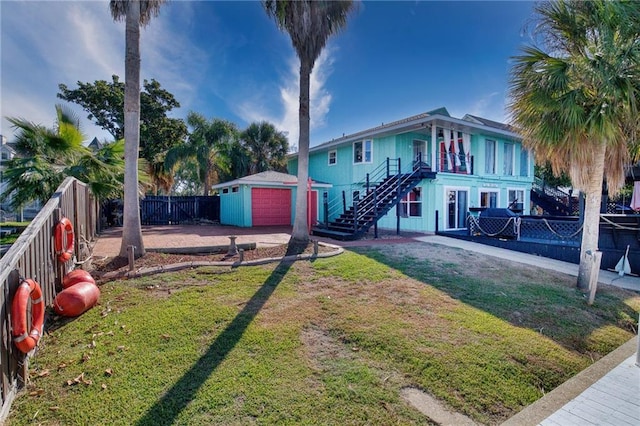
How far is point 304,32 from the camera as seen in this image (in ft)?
28.2

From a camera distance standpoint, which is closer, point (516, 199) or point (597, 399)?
point (597, 399)

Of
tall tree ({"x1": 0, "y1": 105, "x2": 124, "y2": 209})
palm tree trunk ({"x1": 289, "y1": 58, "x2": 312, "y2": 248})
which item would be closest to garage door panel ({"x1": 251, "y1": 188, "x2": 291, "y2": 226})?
palm tree trunk ({"x1": 289, "y1": 58, "x2": 312, "y2": 248})

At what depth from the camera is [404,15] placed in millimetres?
10914

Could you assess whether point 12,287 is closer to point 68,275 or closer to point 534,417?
point 68,275

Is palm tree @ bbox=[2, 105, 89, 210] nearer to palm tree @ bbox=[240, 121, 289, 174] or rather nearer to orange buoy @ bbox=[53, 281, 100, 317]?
orange buoy @ bbox=[53, 281, 100, 317]

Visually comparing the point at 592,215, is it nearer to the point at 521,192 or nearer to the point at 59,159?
the point at 59,159

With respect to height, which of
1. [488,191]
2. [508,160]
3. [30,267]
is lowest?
[30,267]

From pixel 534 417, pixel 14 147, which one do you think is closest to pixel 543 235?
pixel 534 417

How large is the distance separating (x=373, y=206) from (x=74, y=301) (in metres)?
10.0

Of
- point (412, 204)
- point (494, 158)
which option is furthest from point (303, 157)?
point (494, 158)

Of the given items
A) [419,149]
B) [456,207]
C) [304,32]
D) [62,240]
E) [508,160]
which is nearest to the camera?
[62,240]

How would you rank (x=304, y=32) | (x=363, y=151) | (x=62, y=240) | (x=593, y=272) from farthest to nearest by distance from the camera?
Result: (x=363, y=151), (x=304, y=32), (x=593, y=272), (x=62, y=240)

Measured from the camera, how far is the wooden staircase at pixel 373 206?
1179cm

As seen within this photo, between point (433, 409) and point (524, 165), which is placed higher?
point (524, 165)
